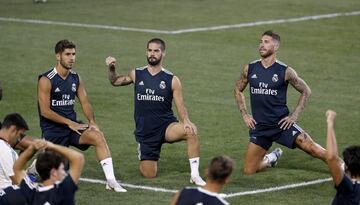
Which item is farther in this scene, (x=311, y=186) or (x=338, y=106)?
(x=338, y=106)

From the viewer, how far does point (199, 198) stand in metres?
13.2

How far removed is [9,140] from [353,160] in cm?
447

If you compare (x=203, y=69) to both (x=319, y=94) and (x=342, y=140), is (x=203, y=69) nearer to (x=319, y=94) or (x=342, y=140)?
(x=319, y=94)

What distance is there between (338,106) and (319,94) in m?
1.30

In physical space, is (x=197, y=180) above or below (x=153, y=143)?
below

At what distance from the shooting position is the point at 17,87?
27656 millimetres

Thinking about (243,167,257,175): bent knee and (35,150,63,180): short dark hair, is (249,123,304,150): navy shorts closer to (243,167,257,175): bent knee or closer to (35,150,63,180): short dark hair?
(243,167,257,175): bent knee

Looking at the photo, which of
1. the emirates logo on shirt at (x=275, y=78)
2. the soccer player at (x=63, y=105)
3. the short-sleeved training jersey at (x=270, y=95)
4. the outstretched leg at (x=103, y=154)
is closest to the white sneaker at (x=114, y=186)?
the outstretched leg at (x=103, y=154)

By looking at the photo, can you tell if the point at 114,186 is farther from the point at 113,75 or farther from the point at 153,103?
the point at 113,75

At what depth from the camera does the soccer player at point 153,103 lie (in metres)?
20.2

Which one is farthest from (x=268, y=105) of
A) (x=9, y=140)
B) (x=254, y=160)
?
(x=9, y=140)

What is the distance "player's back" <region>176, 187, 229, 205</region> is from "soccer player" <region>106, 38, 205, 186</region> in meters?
6.71

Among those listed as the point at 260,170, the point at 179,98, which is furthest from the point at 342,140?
the point at 179,98

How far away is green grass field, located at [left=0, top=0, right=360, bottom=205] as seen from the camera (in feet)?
66.7
